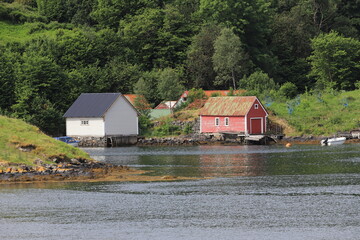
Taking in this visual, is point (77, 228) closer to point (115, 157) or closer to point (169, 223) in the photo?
point (169, 223)

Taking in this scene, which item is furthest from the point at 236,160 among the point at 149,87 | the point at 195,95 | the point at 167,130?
the point at 149,87

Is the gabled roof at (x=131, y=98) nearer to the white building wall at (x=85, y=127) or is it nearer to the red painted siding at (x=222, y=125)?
the white building wall at (x=85, y=127)

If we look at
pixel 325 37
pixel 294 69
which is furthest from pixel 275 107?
pixel 294 69

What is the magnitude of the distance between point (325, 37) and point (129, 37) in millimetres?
26703

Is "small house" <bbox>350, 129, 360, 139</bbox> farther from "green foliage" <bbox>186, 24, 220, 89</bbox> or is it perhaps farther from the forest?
"green foliage" <bbox>186, 24, 220, 89</bbox>

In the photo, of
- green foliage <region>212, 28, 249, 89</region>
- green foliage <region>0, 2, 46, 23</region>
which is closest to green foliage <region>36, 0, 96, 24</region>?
green foliage <region>0, 2, 46, 23</region>

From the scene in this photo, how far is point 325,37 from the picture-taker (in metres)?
99.0

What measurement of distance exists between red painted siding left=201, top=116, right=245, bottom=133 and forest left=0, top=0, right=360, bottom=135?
7.61m

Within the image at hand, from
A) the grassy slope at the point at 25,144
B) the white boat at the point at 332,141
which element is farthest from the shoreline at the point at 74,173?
the white boat at the point at 332,141

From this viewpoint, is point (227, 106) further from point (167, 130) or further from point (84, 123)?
point (84, 123)

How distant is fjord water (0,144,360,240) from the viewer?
2938cm

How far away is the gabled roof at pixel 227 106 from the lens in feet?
269

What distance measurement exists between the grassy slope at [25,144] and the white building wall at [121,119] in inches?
1206

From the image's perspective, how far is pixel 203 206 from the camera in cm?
3481
